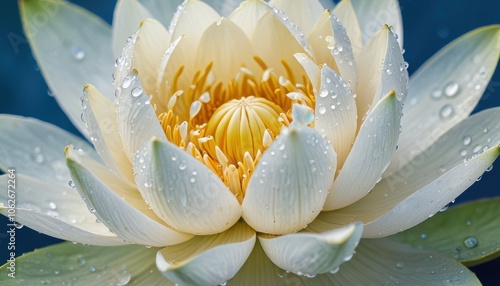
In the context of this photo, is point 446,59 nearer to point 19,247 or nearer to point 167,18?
point 167,18

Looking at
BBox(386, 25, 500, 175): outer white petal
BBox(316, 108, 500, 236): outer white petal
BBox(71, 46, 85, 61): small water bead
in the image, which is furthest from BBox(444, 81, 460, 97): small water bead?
BBox(71, 46, 85, 61): small water bead

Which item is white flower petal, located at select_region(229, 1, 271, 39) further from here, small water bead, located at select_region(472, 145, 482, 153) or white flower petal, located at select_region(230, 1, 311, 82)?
small water bead, located at select_region(472, 145, 482, 153)

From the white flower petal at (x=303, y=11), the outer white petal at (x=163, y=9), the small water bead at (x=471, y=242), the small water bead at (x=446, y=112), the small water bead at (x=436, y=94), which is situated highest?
the white flower petal at (x=303, y=11)

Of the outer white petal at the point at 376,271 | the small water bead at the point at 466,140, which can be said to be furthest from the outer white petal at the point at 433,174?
the outer white petal at the point at 376,271

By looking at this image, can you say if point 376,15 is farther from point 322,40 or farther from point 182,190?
A: point 182,190

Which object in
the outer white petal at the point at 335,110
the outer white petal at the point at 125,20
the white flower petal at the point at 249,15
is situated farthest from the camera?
the outer white petal at the point at 125,20

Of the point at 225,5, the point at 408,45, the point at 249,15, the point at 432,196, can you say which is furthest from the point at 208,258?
the point at 408,45

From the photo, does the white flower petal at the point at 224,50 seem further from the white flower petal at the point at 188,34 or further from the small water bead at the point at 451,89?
the small water bead at the point at 451,89
